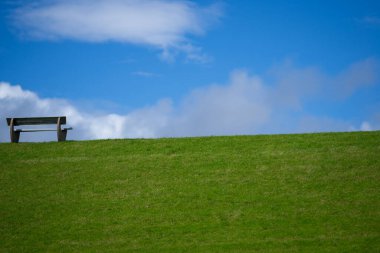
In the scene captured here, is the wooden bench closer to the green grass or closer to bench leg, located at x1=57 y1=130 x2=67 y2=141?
bench leg, located at x1=57 y1=130 x2=67 y2=141

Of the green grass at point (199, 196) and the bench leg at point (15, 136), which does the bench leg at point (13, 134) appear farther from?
the green grass at point (199, 196)

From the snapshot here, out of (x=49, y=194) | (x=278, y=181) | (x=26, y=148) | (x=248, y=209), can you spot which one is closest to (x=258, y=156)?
(x=278, y=181)

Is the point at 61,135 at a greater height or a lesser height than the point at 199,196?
greater

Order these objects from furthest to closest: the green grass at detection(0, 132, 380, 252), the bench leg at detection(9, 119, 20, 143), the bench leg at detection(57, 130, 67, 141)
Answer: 1. the bench leg at detection(9, 119, 20, 143)
2. the bench leg at detection(57, 130, 67, 141)
3. the green grass at detection(0, 132, 380, 252)

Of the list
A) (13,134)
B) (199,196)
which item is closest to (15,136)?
(13,134)

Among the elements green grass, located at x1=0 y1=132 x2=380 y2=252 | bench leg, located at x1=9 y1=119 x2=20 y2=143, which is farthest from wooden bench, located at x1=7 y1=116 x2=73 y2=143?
green grass, located at x1=0 y1=132 x2=380 y2=252

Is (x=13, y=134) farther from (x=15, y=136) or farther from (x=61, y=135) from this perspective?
(x=61, y=135)

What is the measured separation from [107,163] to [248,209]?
25.5ft

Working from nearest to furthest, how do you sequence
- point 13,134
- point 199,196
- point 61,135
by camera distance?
point 199,196 → point 61,135 → point 13,134

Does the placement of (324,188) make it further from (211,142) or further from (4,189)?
(4,189)

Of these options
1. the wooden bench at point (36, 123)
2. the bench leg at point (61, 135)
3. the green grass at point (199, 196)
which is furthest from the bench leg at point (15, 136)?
the green grass at point (199, 196)

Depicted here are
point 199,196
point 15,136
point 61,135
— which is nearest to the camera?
point 199,196

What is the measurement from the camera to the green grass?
12.6 metres

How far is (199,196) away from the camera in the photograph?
1547cm
